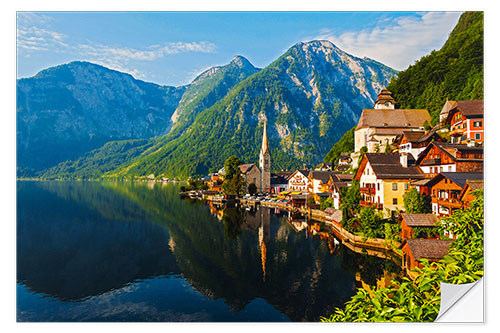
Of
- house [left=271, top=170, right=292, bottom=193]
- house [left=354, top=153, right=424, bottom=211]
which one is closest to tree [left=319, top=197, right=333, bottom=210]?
house [left=354, top=153, right=424, bottom=211]

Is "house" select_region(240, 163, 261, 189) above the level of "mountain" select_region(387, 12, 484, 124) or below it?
below

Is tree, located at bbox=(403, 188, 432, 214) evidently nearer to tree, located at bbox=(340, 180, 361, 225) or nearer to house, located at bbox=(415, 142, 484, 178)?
house, located at bbox=(415, 142, 484, 178)

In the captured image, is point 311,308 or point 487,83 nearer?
point 487,83

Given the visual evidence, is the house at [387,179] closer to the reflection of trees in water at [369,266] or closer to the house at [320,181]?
the reflection of trees in water at [369,266]
